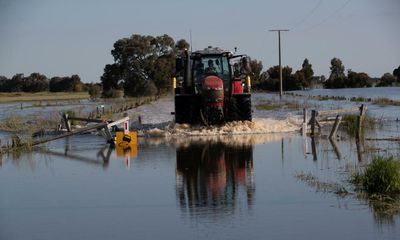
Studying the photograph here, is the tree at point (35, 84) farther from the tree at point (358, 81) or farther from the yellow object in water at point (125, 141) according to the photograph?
the yellow object in water at point (125, 141)

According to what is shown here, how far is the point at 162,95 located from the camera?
3349 inches

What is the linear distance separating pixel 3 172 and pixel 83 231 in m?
7.55

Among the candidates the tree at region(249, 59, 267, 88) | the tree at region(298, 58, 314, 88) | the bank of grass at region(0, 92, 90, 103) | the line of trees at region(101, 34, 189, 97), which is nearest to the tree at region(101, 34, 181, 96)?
the line of trees at region(101, 34, 189, 97)

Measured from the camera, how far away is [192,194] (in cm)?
1259

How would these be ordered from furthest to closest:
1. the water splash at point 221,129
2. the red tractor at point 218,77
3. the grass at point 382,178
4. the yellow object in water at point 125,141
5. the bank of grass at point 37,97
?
the bank of grass at point 37,97, the red tractor at point 218,77, the water splash at point 221,129, the yellow object in water at point 125,141, the grass at point 382,178

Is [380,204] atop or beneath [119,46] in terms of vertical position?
beneath

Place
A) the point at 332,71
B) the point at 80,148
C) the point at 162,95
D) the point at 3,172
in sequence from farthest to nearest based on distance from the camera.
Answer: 1. the point at 332,71
2. the point at 162,95
3. the point at 80,148
4. the point at 3,172

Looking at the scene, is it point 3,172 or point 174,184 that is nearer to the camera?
point 174,184

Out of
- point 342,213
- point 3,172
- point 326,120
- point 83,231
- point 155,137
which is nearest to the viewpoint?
point 83,231

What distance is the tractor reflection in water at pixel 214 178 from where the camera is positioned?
11.6 metres

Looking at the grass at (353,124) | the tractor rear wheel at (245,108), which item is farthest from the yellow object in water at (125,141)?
the grass at (353,124)

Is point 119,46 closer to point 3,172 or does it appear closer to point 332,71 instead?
point 3,172

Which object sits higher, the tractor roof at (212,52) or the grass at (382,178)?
the tractor roof at (212,52)

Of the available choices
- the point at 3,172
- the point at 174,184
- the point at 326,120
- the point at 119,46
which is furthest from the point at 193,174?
the point at 119,46
